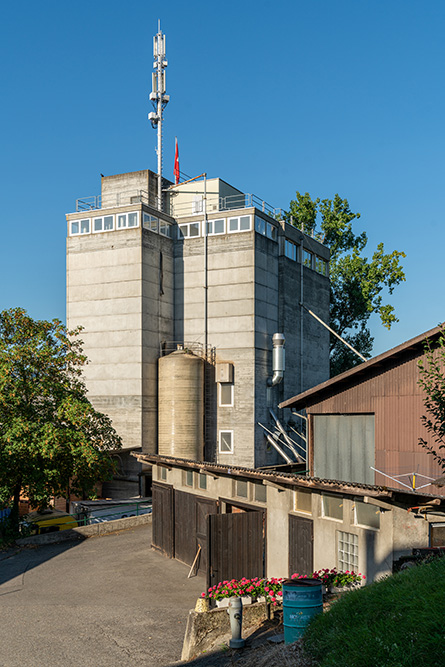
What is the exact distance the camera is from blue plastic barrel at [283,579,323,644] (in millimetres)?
11438

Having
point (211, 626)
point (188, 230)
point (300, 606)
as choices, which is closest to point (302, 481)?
point (211, 626)

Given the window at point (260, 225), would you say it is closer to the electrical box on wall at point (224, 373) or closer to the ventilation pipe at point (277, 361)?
the ventilation pipe at point (277, 361)

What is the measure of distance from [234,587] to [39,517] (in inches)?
803

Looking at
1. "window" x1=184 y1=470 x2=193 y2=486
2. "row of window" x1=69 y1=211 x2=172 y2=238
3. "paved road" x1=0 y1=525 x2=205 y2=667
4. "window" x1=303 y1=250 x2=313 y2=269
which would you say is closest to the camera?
"paved road" x1=0 y1=525 x2=205 y2=667

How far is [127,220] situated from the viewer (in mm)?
45719

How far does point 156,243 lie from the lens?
46.6 meters

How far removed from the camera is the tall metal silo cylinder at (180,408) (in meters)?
43.8

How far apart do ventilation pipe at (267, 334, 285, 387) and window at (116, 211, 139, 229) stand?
41.9 feet

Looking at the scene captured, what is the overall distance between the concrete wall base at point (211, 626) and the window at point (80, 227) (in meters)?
37.0

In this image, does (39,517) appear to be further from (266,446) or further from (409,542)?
(409,542)

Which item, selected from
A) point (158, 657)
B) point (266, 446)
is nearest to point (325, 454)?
point (158, 657)

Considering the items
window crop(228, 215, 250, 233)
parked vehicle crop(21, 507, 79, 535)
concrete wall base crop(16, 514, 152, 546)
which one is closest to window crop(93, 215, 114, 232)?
window crop(228, 215, 250, 233)

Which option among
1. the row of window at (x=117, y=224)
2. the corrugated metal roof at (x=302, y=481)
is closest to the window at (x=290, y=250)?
the row of window at (x=117, y=224)

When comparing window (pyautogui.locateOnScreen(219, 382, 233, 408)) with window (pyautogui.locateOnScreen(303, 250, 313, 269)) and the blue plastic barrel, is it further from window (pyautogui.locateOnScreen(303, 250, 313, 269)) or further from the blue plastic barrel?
the blue plastic barrel
